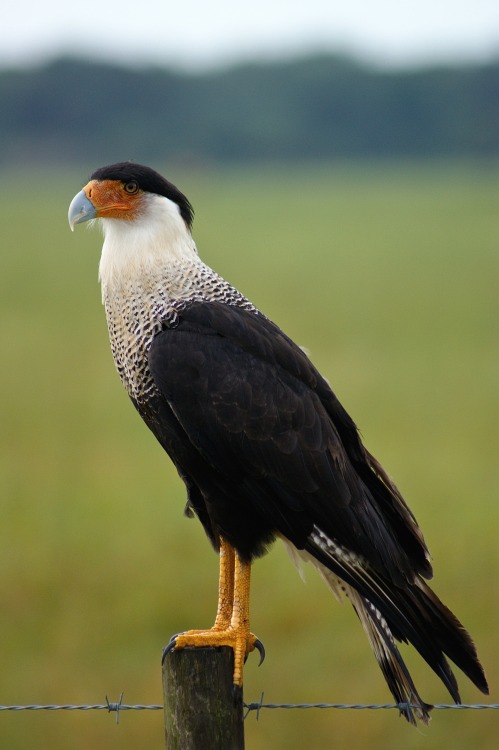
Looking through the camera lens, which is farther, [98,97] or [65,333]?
[98,97]

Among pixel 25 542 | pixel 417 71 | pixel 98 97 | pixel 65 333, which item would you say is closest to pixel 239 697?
pixel 25 542

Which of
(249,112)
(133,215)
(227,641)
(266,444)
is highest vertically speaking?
(249,112)

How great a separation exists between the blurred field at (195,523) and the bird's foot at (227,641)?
10.7ft

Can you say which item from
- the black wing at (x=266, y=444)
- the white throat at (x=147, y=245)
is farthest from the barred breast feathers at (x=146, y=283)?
the black wing at (x=266, y=444)

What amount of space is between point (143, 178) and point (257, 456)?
129cm

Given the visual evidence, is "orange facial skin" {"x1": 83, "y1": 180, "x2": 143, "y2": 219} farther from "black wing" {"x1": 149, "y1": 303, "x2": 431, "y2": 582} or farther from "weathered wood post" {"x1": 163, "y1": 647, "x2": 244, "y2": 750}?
"weathered wood post" {"x1": 163, "y1": 647, "x2": 244, "y2": 750}

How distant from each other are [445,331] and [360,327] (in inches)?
90.0

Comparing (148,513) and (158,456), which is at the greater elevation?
(158,456)

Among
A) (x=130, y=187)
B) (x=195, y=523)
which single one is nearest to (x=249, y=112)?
(x=195, y=523)

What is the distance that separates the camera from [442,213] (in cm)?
6956

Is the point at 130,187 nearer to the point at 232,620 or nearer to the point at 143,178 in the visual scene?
the point at 143,178

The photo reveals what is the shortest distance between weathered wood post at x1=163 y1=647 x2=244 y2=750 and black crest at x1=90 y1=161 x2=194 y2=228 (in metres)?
1.91

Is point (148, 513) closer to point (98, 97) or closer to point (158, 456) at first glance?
point (158, 456)

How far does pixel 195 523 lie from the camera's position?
12.9m
